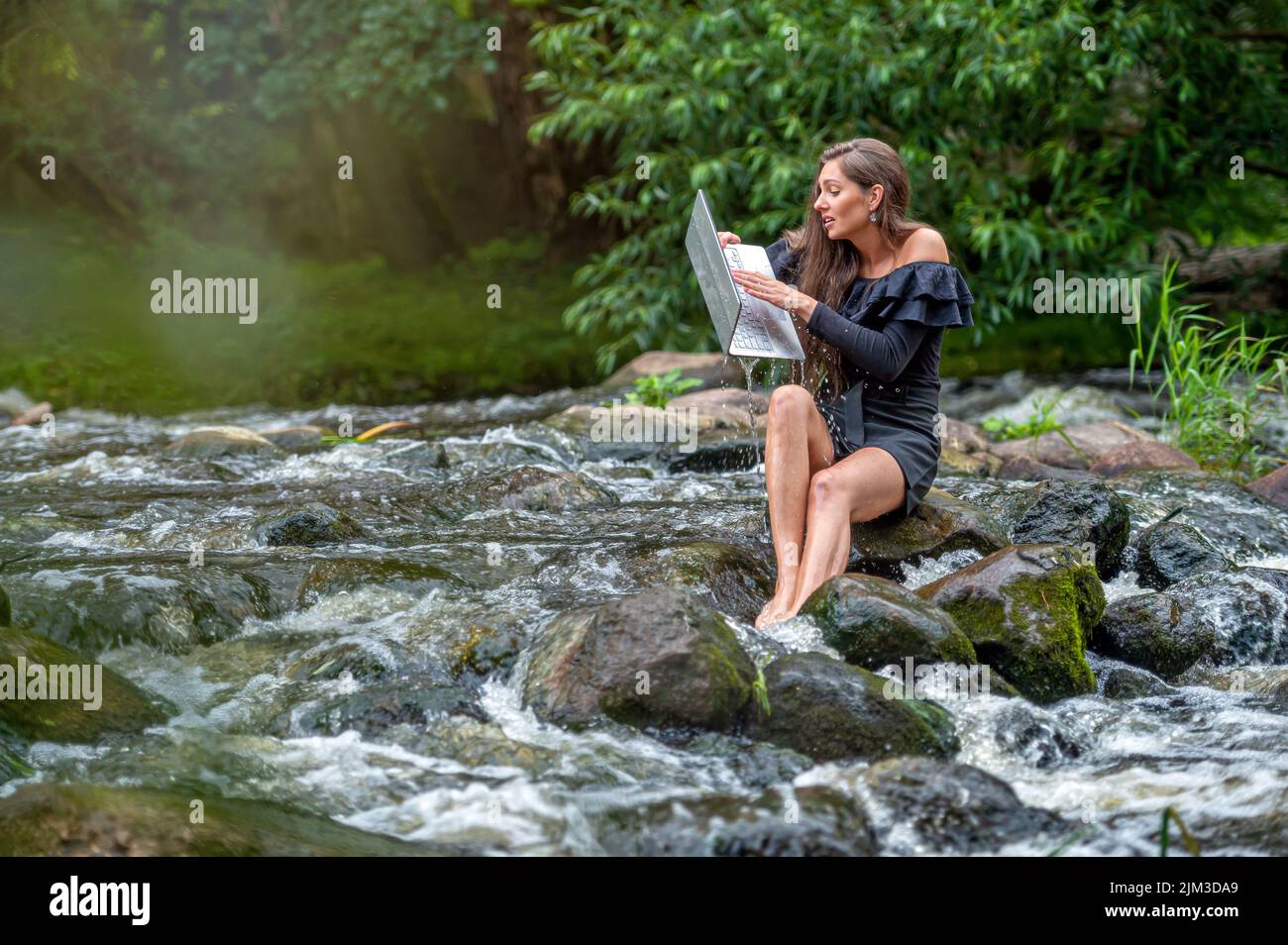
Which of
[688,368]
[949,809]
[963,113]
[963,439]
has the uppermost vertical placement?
[963,113]

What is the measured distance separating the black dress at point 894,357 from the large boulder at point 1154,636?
2.43 feet

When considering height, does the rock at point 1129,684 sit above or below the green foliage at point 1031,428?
below

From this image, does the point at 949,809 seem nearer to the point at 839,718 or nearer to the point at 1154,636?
the point at 839,718

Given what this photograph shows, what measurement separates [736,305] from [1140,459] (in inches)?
125

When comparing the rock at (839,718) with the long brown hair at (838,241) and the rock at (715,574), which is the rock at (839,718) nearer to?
the rock at (715,574)

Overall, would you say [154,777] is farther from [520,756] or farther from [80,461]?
[80,461]

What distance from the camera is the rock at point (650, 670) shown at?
304 centimetres

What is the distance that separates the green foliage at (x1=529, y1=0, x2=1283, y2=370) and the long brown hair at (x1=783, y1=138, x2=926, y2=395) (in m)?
4.03

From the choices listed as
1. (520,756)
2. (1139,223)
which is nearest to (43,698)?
(520,756)

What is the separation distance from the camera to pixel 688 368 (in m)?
8.27

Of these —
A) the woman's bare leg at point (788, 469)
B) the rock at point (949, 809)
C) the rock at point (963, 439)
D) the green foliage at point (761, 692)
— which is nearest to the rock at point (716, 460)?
the rock at point (963, 439)

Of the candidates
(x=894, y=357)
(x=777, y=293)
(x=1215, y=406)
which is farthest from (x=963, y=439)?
(x=777, y=293)

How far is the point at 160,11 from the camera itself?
12.8m

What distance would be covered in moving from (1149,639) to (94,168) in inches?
475
